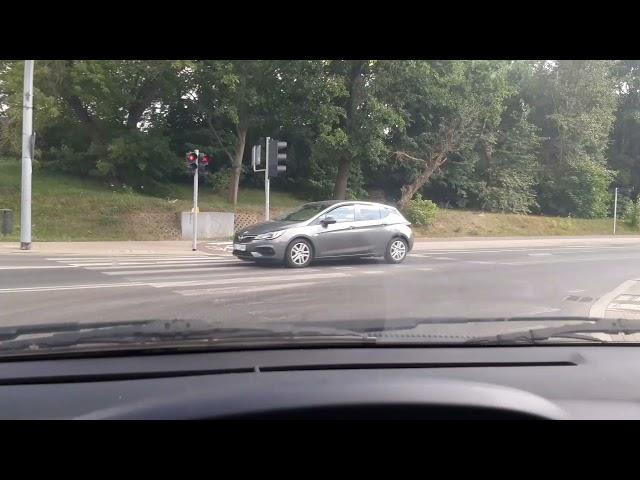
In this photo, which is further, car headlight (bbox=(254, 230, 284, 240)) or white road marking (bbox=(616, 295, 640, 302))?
car headlight (bbox=(254, 230, 284, 240))

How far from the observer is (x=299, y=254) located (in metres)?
14.2

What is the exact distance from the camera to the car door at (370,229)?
14.7 m

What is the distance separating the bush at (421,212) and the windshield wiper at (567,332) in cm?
2204

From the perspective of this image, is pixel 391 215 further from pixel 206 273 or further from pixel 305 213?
pixel 206 273

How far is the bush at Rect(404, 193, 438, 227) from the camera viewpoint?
88.6ft

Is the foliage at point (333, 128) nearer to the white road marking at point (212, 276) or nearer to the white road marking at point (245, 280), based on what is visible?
the white road marking at point (212, 276)

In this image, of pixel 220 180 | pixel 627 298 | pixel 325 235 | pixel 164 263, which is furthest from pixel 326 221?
pixel 220 180

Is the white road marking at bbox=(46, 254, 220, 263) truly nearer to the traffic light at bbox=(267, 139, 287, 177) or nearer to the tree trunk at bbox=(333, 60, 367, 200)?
the traffic light at bbox=(267, 139, 287, 177)

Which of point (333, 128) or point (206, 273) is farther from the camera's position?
point (333, 128)

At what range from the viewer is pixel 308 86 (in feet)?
88.6

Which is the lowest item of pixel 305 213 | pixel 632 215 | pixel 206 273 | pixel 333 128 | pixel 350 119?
pixel 206 273

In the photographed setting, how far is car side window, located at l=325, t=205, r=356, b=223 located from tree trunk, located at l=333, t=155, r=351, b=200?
1191cm

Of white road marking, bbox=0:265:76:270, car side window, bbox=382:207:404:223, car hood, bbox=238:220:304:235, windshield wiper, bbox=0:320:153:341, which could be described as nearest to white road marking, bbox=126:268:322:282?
car hood, bbox=238:220:304:235

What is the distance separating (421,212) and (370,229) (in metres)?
13.2
